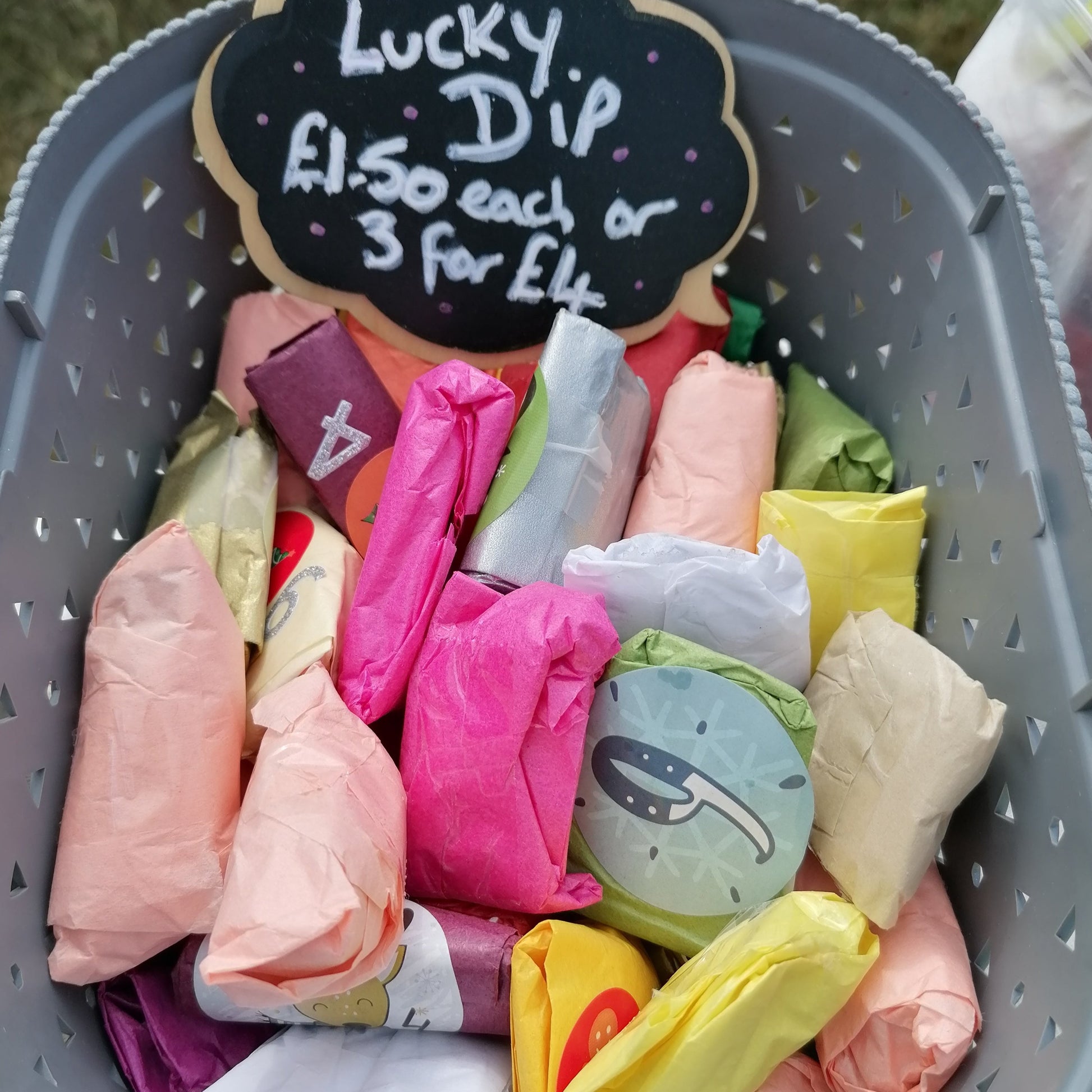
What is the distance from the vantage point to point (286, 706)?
0.58 meters

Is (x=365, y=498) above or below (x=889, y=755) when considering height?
below

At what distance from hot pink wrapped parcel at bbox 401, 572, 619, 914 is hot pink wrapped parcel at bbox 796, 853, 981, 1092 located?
0.16 m

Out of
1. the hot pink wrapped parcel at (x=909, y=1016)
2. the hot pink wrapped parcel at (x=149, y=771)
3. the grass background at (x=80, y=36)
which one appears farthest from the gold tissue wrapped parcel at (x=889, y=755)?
the grass background at (x=80, y=36)

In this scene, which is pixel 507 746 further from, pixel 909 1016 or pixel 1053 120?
A: pixel 1053 120

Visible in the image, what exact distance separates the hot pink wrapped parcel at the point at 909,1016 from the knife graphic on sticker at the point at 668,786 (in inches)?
3.7

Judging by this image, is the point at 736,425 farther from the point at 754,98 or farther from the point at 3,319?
the point at 3,319

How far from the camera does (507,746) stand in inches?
22.3

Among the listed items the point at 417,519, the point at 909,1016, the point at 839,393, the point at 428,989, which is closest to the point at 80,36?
the point at 417,519

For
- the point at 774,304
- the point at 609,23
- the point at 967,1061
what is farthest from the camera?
the point at 774,304

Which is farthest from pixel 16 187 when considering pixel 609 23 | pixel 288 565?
pixel 609 23

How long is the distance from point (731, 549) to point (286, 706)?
0.28m

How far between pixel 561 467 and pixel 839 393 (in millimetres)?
287

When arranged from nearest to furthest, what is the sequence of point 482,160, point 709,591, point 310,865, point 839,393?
1. point 310,865
2. point 709,591
3. point 482,160
4. point 839,393

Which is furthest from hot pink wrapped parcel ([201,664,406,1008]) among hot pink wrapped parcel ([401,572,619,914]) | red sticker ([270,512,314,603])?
red sticker ([270,512,314,603])
